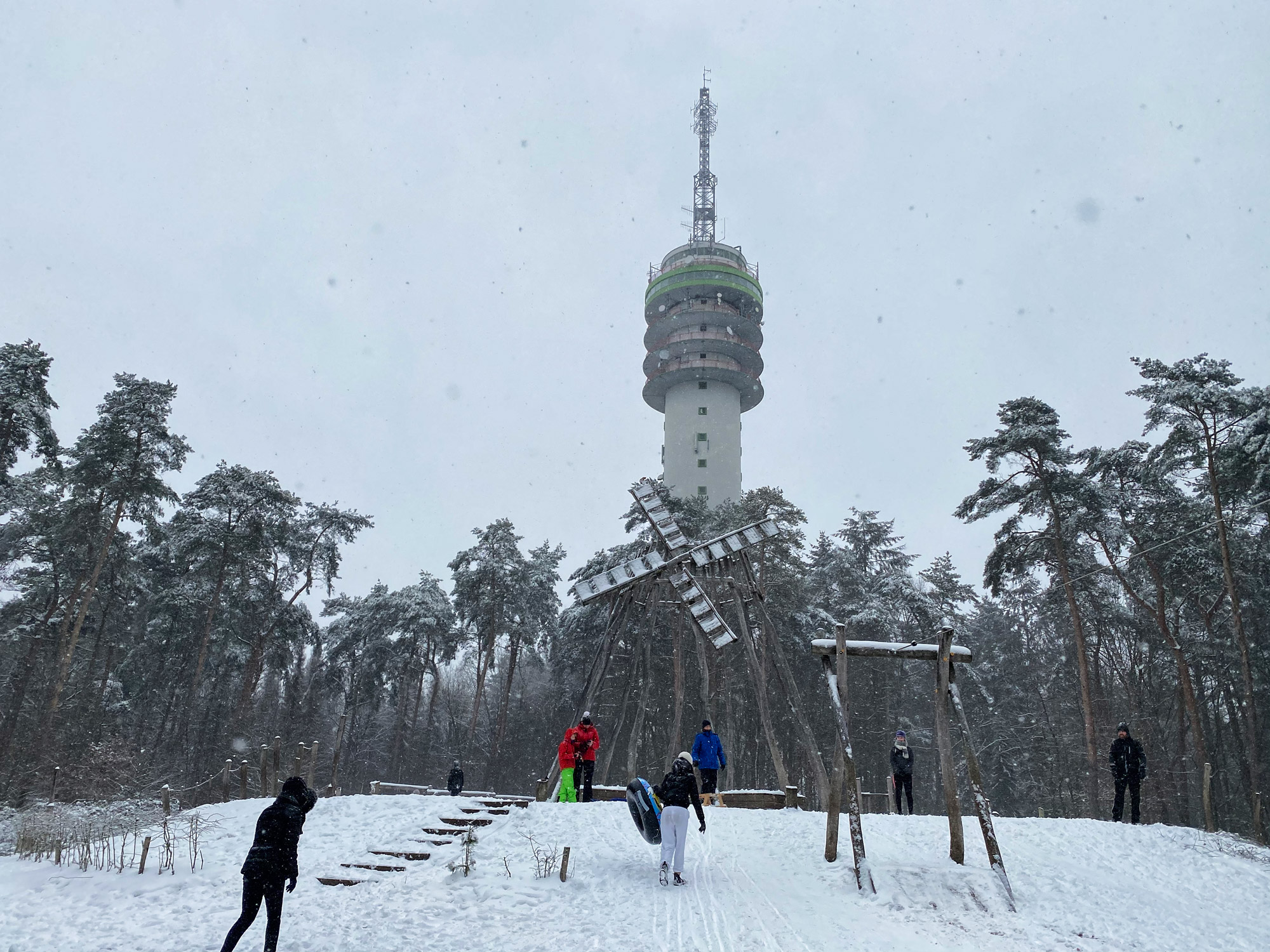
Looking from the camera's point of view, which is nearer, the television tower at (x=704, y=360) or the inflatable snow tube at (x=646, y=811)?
the inflatable snow tube at (x=646, y=811)

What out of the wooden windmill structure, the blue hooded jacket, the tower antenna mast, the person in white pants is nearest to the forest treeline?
the wooden windmill structure

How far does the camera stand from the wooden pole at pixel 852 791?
389 inches

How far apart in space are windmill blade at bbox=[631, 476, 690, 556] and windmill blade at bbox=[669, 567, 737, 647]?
2.95 ft

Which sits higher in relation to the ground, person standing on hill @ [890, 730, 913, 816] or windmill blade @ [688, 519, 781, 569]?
windmill blade @ [688, 519, 781, 569]

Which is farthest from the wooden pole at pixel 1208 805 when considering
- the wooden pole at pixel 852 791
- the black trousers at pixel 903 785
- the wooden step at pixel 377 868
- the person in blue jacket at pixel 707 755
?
the wooden step at pixel 377 868

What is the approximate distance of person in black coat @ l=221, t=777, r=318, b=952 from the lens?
7348 millimetres

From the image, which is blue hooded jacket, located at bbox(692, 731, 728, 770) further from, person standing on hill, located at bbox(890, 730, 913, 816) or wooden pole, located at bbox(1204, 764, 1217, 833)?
wooden pole, located at bbox(1204, 764, 1217, 833)

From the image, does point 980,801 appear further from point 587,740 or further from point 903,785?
point 587,740

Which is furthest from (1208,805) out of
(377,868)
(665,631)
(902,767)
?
(665,631)

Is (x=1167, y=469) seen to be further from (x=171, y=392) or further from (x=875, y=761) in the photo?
(x=171, y=392)

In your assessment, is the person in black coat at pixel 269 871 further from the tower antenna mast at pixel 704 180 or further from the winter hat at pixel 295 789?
the tower antenna mast at pixel 704 180

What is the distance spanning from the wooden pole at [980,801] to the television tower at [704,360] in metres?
38.9

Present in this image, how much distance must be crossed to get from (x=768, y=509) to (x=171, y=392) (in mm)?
23177

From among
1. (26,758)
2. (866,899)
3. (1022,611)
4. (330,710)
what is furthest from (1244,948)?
(330,710)
